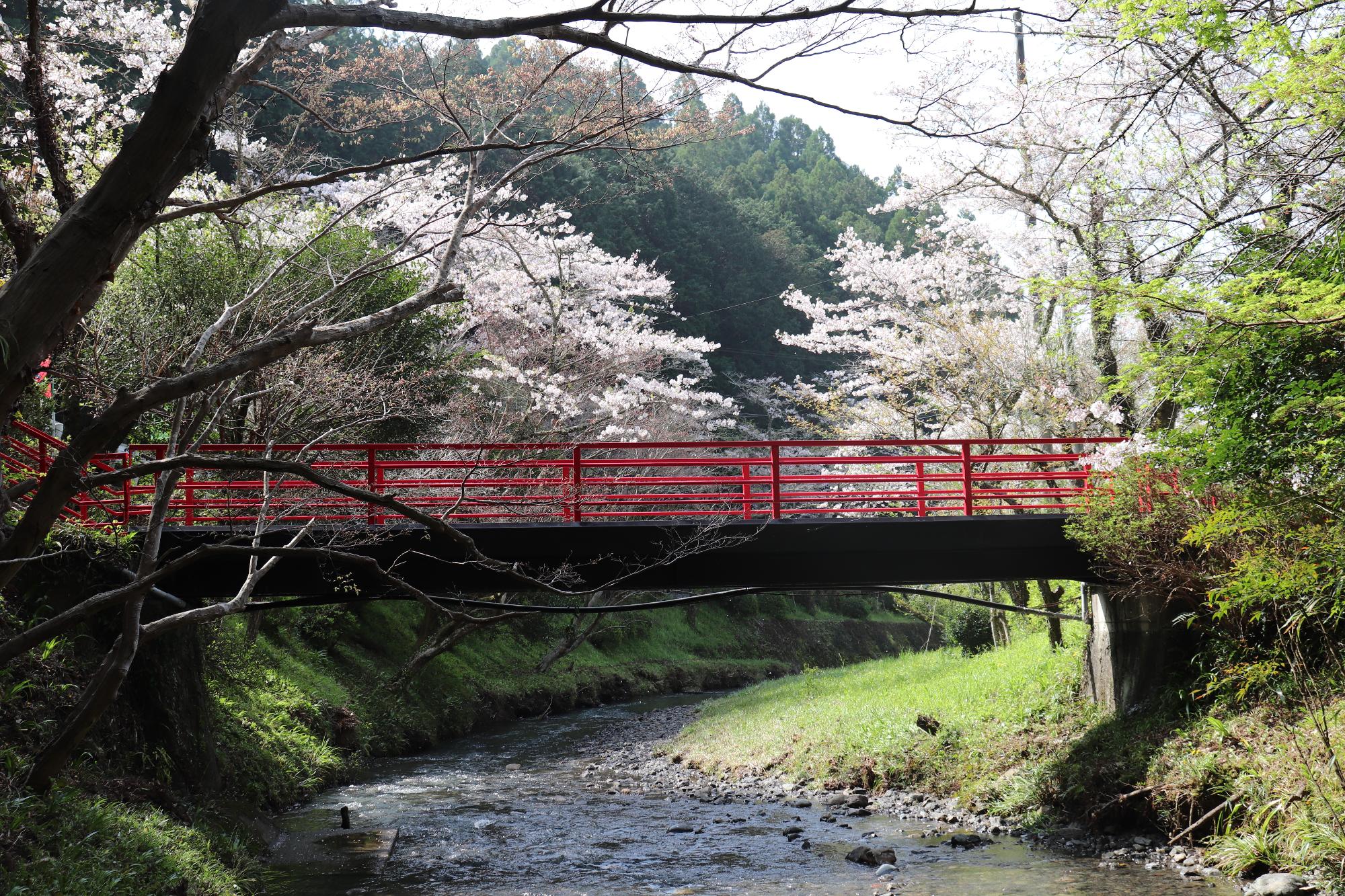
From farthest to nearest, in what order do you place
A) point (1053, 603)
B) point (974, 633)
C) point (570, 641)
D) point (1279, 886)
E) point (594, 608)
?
point (570, 641)
point (974, 633)
point (1053, 603)
point (594, 608)
point (1279, 886)

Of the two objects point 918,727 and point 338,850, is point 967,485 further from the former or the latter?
point 338,850

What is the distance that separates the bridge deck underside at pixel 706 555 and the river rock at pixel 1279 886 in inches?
176

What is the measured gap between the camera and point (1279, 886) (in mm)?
8508

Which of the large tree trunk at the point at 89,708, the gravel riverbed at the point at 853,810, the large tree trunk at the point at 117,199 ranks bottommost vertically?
the gravel riverbed at the point at 853,810

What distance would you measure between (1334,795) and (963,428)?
477 inches

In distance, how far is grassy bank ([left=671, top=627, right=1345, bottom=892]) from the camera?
927cm

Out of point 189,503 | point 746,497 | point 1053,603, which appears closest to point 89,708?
point 189,503

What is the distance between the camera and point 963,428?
66.3 ft

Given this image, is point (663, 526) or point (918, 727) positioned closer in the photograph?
point (663, 526)

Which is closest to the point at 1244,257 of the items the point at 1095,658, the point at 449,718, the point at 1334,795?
the point at 1334,795

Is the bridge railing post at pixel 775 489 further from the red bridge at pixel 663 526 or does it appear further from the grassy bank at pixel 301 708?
the grassy bank at pixel 301 708

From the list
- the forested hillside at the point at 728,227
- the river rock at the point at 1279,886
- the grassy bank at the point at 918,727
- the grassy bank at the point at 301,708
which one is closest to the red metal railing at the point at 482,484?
the grassy bank at the point at 301,708

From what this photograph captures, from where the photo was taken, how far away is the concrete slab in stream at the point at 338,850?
11.0 metres

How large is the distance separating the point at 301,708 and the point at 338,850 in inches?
252
